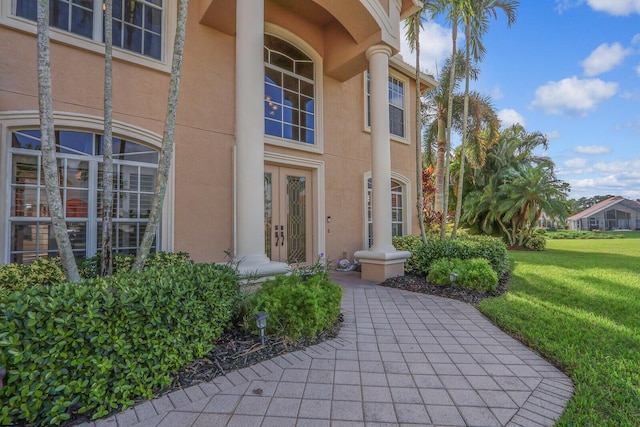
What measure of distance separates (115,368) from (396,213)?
28.6ft

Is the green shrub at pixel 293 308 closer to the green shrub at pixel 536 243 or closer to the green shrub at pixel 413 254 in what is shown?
the green shrub at pixel 413 254

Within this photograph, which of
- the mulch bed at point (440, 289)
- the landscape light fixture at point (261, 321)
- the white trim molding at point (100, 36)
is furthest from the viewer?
the mulch bed at point (440, 289)

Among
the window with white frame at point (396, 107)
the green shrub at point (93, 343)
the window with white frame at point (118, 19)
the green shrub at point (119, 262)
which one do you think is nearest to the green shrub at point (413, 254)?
the window with white frame at point (396, 107)

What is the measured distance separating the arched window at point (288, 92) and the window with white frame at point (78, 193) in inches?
113

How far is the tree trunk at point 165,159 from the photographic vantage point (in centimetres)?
320

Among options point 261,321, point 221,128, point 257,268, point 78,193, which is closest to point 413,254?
point 257,268

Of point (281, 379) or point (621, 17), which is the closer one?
point (281, 379)

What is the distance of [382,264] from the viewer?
→ 656 cm

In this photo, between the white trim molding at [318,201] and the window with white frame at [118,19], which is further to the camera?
the white trim molding at [318,201]

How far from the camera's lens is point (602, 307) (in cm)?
473

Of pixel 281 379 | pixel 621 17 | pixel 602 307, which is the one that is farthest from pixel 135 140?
pixel 621 17

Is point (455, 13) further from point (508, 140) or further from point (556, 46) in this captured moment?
point (508, 140)

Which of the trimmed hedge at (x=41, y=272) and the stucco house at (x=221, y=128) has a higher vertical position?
the stucco house at (x=221, y=128)

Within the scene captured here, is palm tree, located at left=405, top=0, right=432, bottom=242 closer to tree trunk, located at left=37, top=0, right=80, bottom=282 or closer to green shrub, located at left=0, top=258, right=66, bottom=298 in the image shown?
tree trunk, located at left=37, top=0, right=80, bottom=282
